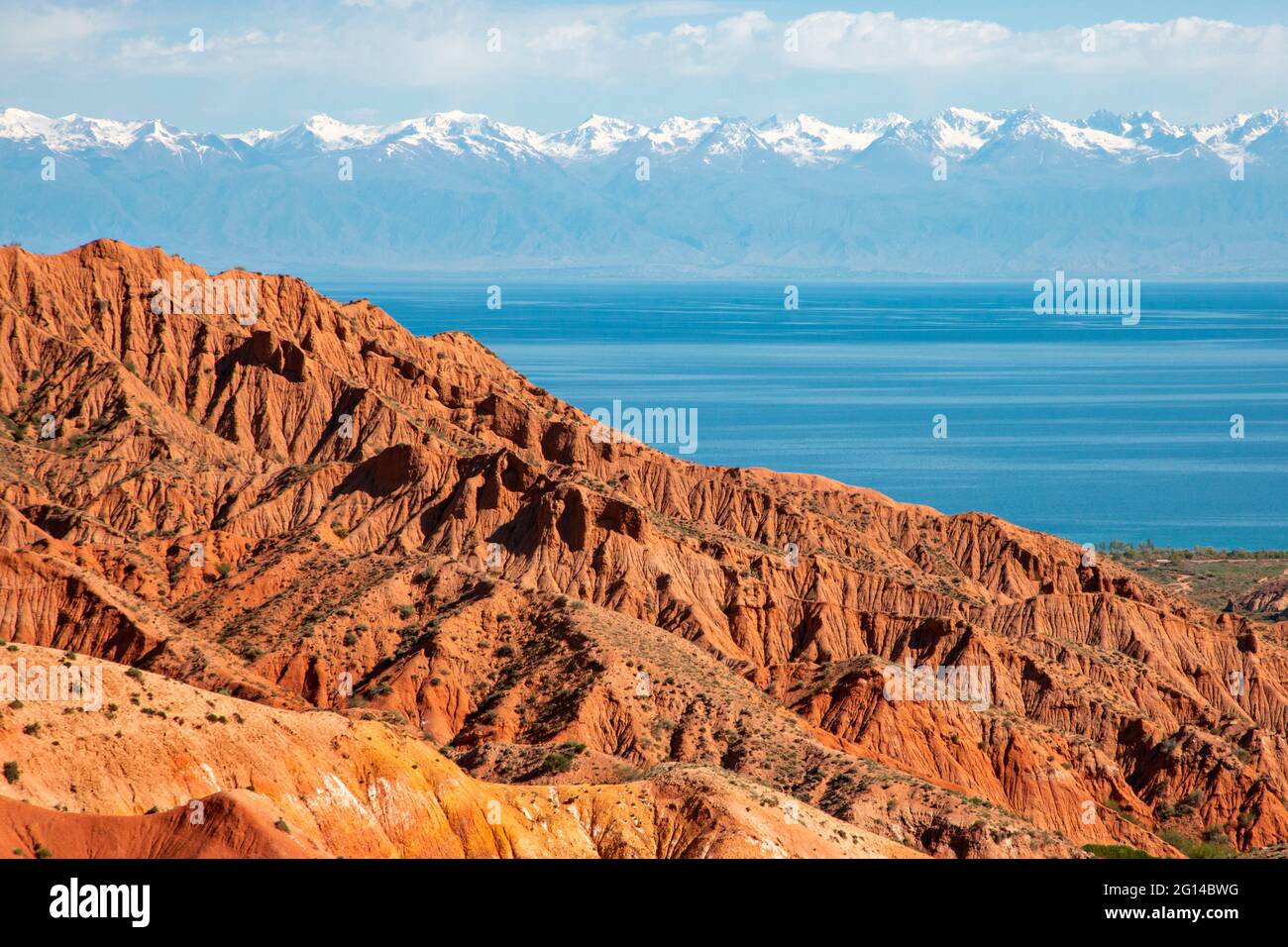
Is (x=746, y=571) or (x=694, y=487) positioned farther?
(x=694, y=487)

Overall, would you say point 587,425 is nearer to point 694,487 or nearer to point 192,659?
point 694,487

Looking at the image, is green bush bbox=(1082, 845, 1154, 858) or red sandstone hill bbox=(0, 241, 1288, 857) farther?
green bush bbox=(1082, 845, 1154, 858)

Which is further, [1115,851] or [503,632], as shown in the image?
[503,632]

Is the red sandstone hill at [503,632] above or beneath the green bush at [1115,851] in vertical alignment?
above

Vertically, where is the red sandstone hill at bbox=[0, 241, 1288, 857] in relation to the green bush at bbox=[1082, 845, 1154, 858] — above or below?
above

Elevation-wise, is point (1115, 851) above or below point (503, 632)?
below

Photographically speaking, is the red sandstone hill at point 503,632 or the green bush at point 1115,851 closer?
the red sandstone hill at point 503,632
